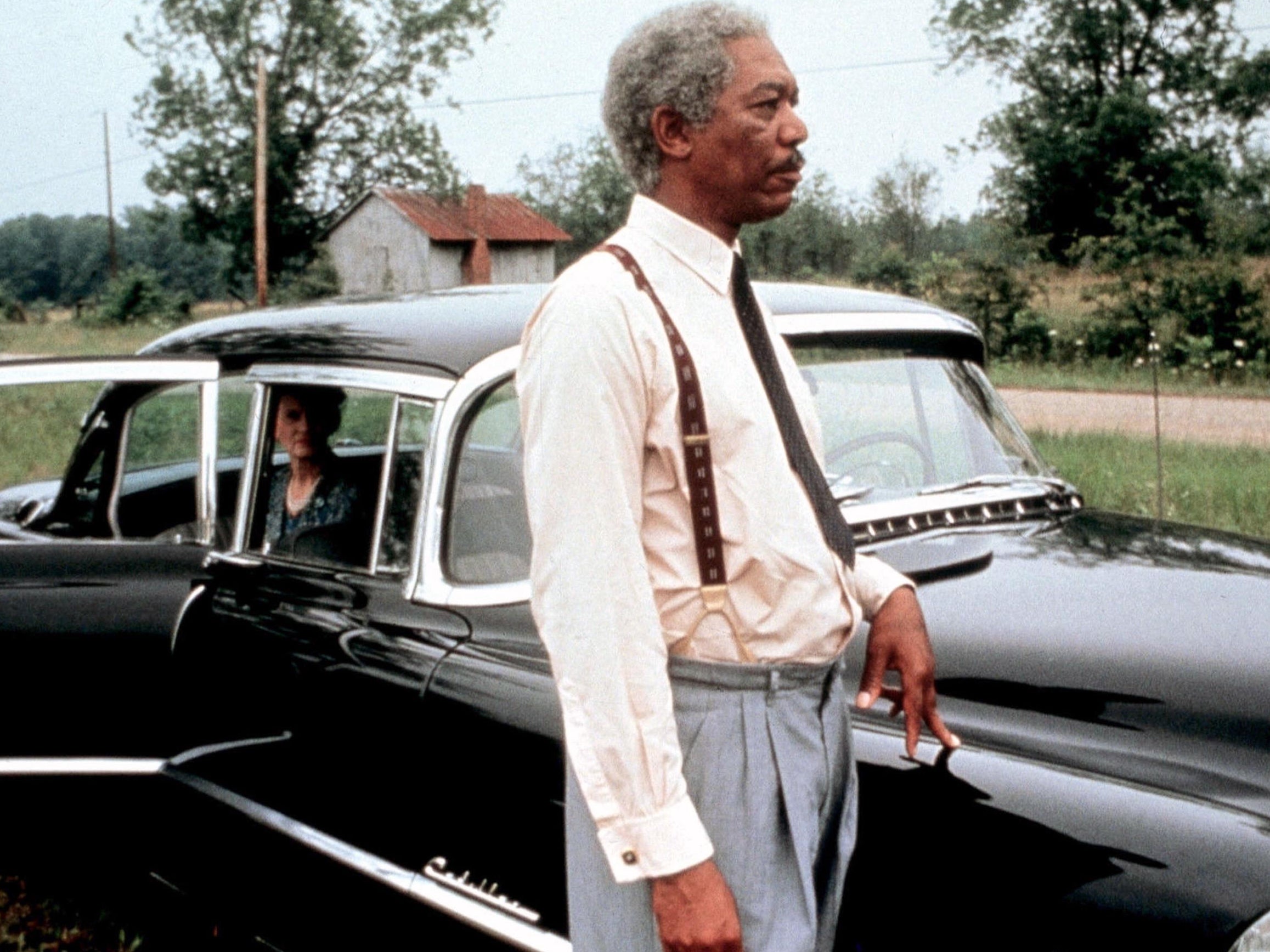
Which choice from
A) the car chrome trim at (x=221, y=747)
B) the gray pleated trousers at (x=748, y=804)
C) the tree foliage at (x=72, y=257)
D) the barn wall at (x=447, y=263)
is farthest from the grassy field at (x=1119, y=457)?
the tree foliage at (x=72, y=257)

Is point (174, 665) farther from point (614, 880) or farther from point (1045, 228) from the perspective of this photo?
point (1045, 228)

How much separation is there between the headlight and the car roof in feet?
4.97

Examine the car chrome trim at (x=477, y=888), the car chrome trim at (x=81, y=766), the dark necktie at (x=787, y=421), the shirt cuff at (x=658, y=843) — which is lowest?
the car chrome trim at (x=81, y=766)

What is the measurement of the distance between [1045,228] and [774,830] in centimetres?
3920

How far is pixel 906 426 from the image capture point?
311 centimetres

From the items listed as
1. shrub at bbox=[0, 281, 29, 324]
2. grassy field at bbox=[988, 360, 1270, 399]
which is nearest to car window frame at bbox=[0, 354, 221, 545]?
grassy field at bbox=[988, 360, 1270, 399]

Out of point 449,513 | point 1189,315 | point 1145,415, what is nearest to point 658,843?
point 449,513

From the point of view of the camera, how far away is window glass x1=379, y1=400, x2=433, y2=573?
2.77m

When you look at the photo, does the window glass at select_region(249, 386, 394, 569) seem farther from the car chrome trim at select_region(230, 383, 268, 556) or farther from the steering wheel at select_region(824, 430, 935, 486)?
the steering wheel at select_region(824, 430, 935, 486)

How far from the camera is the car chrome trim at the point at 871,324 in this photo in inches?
114

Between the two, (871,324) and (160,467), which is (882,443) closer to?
(871,324)

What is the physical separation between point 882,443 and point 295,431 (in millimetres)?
1357

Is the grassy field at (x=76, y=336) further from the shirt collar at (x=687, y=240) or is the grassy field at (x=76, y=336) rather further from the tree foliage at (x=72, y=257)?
the shirt collar at (x=687, y=240)

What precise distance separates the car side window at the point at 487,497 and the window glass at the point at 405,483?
9 centimetres
